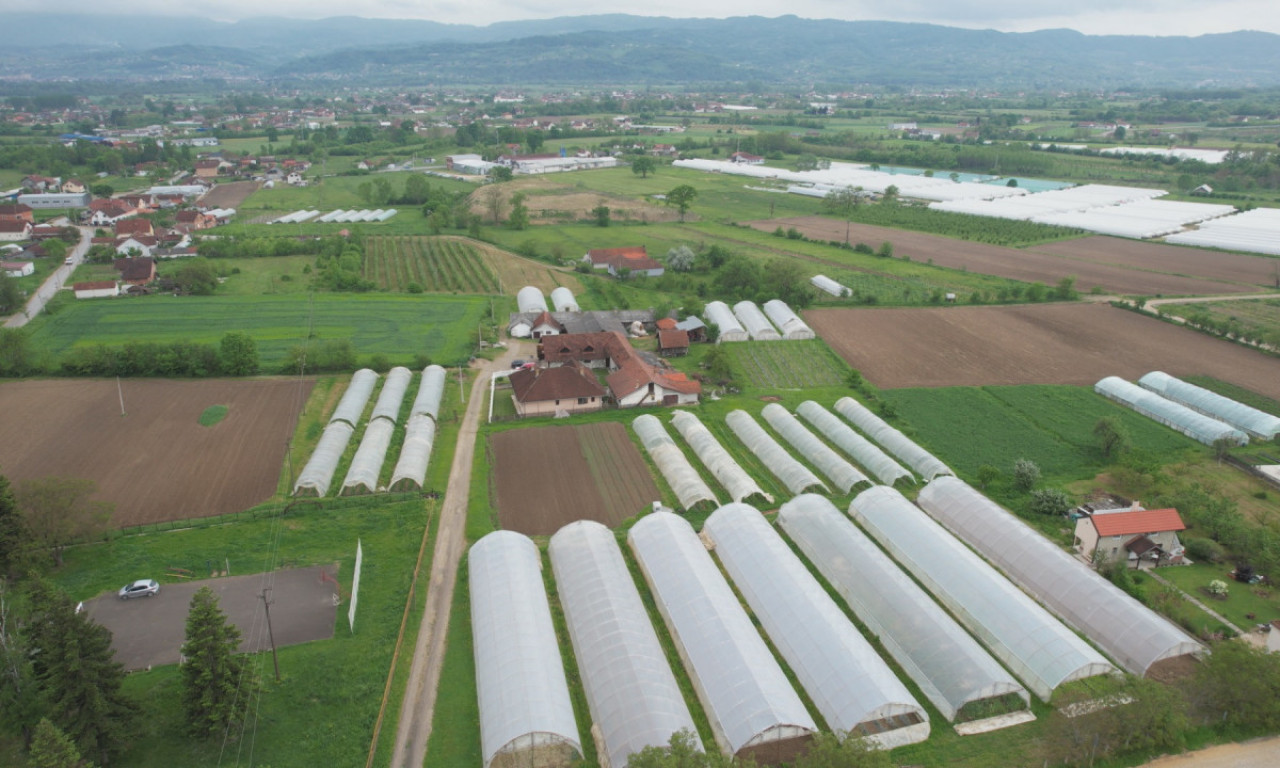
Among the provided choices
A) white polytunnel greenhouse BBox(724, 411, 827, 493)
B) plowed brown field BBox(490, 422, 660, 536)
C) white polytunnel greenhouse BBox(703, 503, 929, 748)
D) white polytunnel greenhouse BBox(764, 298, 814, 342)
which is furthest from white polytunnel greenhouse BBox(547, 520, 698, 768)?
white polytunnel greenhouse BBox(764, 298, 814, 342)

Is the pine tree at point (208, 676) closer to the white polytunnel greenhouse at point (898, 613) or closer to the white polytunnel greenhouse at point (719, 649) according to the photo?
the white polytunnel greenhouse at point (719, 649)

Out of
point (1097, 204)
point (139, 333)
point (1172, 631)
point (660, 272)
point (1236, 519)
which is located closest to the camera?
point (1172, 631)

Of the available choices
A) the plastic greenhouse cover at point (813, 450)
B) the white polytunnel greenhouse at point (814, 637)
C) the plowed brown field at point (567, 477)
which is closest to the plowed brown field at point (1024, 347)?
the plastic greenhouse cover at point (813, 450)

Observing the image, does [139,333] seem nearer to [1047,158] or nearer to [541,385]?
[541,385]

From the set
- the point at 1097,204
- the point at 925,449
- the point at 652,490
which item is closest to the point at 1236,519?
the point at 925,449

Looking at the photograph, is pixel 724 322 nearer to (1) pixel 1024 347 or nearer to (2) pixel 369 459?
→ (1) pixel 1024 347

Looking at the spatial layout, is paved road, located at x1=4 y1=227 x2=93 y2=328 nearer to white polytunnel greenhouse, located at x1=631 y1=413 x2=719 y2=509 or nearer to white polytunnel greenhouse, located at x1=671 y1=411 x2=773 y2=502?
white polytunnel greenhouse, located at x1=631 y1=413 x2=719 y2=509
